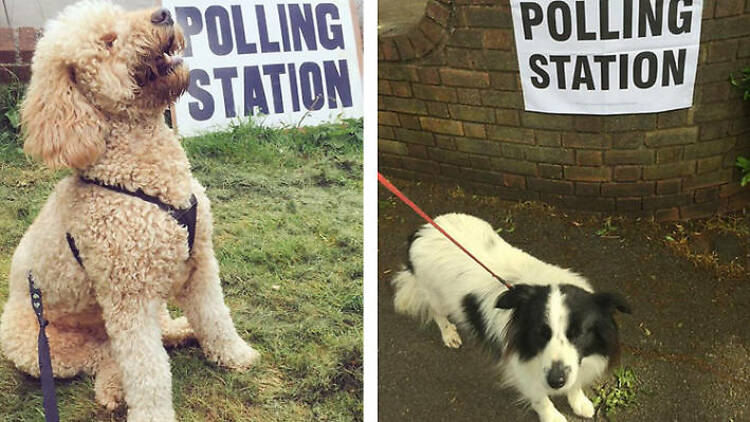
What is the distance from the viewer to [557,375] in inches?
70.5

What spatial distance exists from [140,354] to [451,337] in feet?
3.58

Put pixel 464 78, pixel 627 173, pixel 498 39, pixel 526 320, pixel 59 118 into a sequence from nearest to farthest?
pixel 59 118 < pixel 526 320 < pixel 498 39 < pixel 464 78 < pixel 627 173

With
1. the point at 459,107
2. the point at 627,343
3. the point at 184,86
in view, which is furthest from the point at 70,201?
the point at 627,343

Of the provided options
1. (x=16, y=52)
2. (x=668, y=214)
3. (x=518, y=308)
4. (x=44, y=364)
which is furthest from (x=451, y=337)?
(x=16, y=52)

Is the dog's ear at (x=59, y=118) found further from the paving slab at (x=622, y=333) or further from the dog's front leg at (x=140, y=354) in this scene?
the paving slab at (x=622, y=333)

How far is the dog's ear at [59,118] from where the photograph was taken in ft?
4.57

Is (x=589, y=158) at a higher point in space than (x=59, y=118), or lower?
lower

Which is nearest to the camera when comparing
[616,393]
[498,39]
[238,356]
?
[238,356]

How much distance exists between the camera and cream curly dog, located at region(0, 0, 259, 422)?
1407 mm

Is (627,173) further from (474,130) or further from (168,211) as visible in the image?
(168,211)

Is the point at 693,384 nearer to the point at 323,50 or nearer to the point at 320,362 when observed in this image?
the point at 320,362

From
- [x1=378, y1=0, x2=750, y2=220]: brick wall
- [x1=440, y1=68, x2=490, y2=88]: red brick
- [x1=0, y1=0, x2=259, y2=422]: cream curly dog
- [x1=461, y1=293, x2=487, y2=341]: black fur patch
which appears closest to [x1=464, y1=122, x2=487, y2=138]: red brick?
[x1=378, y1=0, x2=750, y2=220]: brick wall

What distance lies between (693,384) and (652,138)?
0.93 m

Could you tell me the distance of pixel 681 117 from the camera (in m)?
2.24
